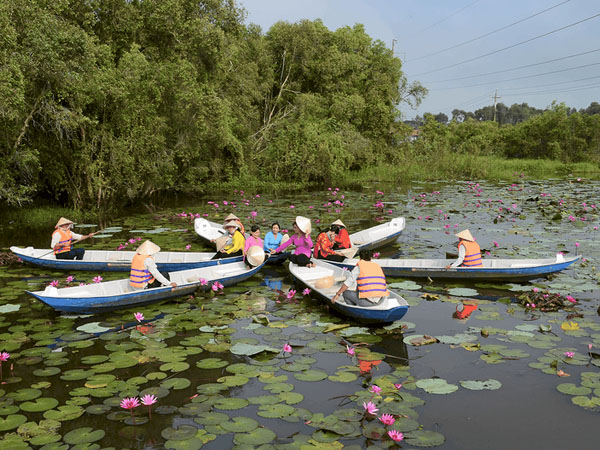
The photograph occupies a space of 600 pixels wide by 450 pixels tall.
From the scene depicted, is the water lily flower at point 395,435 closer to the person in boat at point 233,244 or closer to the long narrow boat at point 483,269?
the long narrow boat at point 483,269

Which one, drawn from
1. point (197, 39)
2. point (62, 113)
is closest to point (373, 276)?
point (62, 113)

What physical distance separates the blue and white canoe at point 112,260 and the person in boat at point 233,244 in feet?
0.81

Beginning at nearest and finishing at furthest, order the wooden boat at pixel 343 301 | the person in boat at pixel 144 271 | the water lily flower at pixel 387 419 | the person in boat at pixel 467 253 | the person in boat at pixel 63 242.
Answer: the water lily flower at pixel 387 419 < the wooden boat at pixel 343 301 < the person in boat at pixel 144 271 < the person in boat at pixel 467 253 < the person in boat at pixel 63 242

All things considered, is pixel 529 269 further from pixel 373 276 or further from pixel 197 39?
pixel 197 39

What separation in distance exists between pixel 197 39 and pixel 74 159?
274 inches

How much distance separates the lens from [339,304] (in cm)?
767

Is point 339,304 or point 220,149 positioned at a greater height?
point 220,149

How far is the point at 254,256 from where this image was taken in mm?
10078

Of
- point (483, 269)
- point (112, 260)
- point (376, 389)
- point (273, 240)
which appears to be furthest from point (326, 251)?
point (376, 389)

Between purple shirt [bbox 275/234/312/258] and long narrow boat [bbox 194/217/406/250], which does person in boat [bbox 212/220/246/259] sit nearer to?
purple shirt [bbox 275/234/312/258]

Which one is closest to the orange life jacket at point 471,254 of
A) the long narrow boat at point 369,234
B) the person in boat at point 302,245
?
the person in boat at point 302,245

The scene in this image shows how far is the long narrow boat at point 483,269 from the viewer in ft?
30.7

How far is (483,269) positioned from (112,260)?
751 centimetres

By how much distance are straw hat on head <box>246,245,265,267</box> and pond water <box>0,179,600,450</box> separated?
1.40 feet
